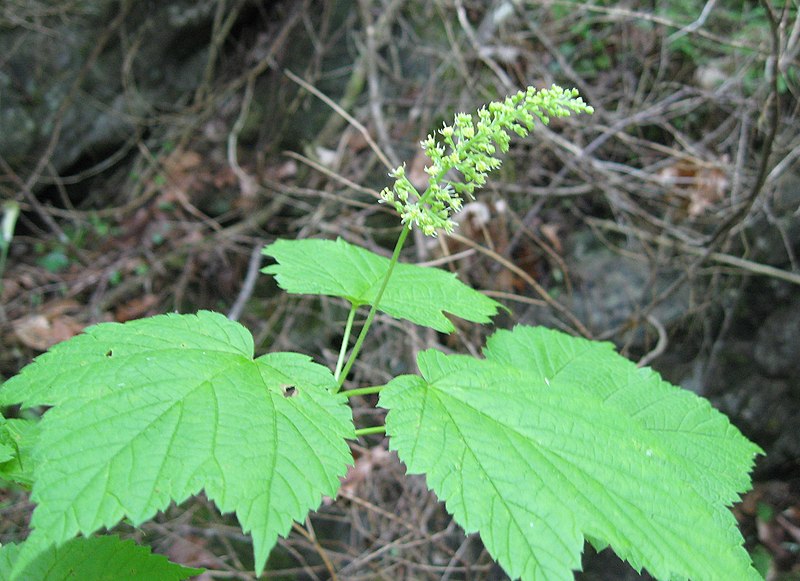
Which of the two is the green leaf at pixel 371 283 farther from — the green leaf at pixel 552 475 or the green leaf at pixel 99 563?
the green leaf at pixel 99 563

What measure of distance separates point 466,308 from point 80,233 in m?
4.95

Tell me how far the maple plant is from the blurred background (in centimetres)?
182

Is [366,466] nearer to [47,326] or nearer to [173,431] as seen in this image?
[173,431]

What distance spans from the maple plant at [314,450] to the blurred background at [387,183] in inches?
71.8

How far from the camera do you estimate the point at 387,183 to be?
522 centimetres

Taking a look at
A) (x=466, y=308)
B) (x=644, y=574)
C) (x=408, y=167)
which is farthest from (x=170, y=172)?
(x=644, y=574)

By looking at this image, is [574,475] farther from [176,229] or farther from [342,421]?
[176,229]

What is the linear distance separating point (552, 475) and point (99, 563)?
1151 millimetres

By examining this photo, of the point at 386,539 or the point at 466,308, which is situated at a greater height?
the point at 466,308

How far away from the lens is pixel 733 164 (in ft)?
14.5

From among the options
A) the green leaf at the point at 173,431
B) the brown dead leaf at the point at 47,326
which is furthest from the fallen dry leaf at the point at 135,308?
the green leaf at the point at 173,431

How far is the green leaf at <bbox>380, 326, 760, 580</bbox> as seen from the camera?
1198mm

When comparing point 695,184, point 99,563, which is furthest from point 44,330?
point 695,184

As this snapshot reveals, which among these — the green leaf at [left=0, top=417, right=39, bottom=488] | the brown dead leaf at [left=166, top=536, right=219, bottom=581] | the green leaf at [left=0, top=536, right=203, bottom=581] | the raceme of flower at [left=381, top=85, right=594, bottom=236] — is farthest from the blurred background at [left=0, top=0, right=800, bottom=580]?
the green leaf at [left=0, top=417, right=39, bottom=488]
